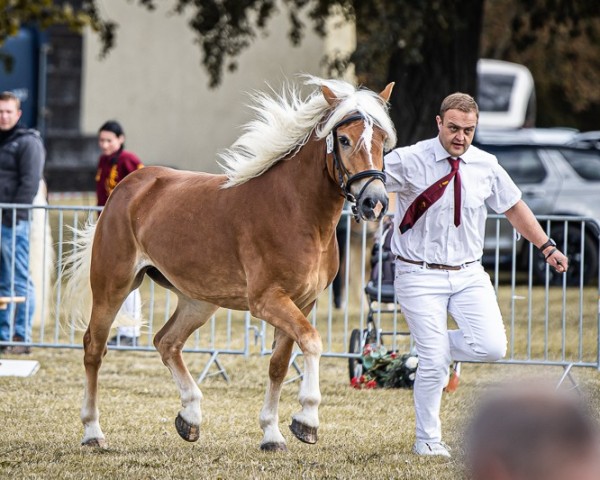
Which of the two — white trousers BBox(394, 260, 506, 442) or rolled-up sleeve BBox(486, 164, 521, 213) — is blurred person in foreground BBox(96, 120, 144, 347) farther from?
rolled-up sleeve BBox(486, 164, 521, 213)

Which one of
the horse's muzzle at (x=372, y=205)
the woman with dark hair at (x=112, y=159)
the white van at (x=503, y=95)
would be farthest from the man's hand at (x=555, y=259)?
the white van at (x=503, y=95)

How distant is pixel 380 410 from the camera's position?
25.1ft

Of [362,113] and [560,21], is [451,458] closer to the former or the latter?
[362,113]

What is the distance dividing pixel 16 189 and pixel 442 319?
5433 mm

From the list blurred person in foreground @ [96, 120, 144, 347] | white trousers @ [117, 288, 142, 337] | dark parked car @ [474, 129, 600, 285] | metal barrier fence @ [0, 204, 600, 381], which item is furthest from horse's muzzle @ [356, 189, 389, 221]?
dark parked car @ [474, 129, 600, 285]

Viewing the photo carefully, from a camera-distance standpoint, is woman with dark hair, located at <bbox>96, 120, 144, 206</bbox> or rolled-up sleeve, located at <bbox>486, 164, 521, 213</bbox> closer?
rolled-up sleeve, located at <bbox>486, 164, 521, 213</bbox>

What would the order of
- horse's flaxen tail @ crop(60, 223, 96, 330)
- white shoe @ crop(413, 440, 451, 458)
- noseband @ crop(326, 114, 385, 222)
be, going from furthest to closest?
horse's flaxen tail @ crop(60, 223, 96, 330), white shoe @ crop(413, 440, 451, 458), noseband @ crop(326, 114, 385, 222)

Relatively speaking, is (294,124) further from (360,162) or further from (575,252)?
(575,252)

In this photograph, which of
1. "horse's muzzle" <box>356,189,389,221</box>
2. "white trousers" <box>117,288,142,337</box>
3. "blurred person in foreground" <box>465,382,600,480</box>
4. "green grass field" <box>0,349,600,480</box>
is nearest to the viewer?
"blurred person in foreground" <box>465,382,600,480</box>

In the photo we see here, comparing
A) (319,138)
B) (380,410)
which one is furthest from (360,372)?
(319,138)

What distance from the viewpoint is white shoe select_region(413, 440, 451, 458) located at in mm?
5879

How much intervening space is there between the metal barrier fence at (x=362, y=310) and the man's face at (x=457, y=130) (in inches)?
84.3

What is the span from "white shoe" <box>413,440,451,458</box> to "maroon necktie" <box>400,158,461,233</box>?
1127mm

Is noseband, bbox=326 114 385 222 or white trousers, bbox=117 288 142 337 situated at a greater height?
noseband, bbox=326 114 385 222
